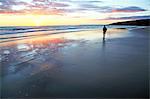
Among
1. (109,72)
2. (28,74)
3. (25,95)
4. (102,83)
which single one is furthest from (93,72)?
(25,95)

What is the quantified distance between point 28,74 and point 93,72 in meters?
1.87

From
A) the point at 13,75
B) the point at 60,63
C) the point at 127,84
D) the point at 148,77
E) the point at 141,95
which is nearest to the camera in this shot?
the point at 141,95

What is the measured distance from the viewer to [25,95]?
5004 millimetres

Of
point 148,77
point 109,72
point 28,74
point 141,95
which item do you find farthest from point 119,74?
point 28,74

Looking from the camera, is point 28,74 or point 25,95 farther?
point 28,74

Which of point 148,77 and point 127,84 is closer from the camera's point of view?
point 127,84

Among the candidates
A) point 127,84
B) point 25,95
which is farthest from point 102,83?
point 25,95

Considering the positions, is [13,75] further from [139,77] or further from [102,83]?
[139,77]

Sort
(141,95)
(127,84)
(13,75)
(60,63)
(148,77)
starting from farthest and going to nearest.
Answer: (60,63)
(13,75)
(148,77)
(127,84)
(141,95)

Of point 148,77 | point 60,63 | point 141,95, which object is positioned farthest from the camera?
point 60,63

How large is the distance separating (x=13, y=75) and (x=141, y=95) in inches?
144

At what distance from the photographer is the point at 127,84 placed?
5.79m

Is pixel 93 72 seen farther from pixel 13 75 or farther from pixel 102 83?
pixel 13 75

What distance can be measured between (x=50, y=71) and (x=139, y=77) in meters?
2.59
